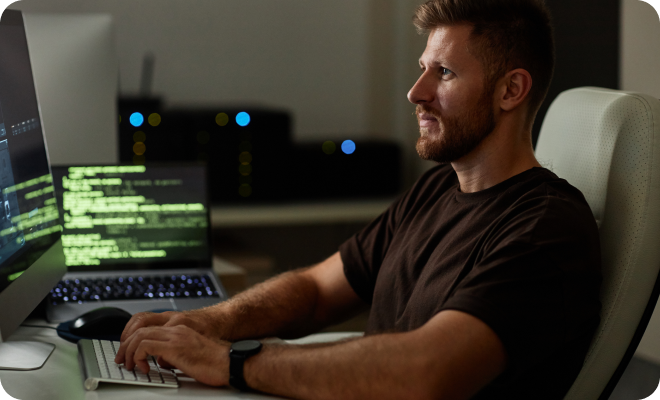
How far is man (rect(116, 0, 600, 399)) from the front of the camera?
33.4 inches

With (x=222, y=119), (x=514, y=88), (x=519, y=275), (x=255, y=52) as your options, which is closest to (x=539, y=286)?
(x=519, y=275)

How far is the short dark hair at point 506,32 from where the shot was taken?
44.2 inches

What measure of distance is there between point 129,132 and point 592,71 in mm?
1843

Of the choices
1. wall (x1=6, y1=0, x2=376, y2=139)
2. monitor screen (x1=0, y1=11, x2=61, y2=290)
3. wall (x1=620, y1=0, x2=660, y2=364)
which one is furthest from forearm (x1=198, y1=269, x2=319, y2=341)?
wall (x1=6, y1=0, x2=376, y2=139)

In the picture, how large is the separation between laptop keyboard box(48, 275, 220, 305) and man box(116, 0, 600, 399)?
0.46 ft

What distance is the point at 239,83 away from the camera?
3.47 m

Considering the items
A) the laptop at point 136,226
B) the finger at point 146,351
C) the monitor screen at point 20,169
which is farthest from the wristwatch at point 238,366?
the laptop at point 136,226

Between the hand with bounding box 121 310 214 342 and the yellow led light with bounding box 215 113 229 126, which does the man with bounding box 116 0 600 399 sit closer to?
the hand with bounding box 121 310 214 342

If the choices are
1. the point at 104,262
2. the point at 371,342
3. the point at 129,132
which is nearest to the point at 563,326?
the point at 371,342

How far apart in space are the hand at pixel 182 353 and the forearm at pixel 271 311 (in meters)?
0.19

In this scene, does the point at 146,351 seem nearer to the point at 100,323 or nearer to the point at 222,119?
the point at 100,323

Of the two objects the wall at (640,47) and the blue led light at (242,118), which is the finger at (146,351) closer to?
the wall at (640,47)

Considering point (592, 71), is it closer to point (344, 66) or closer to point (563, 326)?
point (563, 326)

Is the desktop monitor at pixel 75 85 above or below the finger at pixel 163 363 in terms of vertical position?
above
